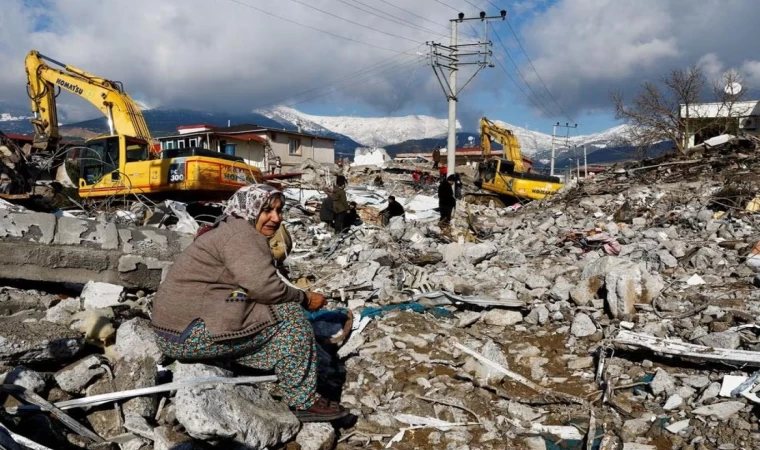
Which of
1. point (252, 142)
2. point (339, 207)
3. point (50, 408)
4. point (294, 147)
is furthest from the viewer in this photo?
point (294, 147)

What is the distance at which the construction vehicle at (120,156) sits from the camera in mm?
10258

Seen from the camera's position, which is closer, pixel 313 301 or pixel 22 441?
pixel 22 441

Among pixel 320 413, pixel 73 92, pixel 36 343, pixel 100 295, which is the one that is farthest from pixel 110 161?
pixel 320 413

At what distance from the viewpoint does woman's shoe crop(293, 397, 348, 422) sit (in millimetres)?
2861

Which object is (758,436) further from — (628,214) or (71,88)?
(71,88)

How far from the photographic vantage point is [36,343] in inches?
113

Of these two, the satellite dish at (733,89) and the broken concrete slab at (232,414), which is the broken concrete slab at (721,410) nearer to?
the broken concrete slab at (232,414)

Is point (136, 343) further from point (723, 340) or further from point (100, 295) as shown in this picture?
point (723, 340)

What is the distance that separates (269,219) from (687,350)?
9.50 feet

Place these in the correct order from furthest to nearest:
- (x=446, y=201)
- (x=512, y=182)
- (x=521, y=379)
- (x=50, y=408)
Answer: (x=512, y=182)
(x=446, y=201)
(x=521, y=379)
(x=50, y=408)

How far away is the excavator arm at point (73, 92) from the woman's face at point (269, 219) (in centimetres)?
1062

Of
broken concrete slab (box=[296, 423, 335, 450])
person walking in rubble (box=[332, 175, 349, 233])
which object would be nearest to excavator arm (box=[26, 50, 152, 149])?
person walking in rubble (box=[332, 175, 349, 233])

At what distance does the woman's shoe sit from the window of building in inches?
1363

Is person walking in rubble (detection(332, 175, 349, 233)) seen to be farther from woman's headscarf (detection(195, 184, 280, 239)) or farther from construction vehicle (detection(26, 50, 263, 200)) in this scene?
Result: woman's headscarf (detection(195, 184, 280, 239))
